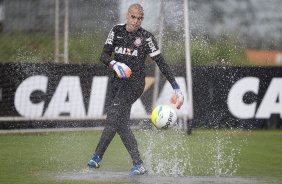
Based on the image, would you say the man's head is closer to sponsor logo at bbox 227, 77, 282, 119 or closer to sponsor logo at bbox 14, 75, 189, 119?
sponsor logo at bbox 14, 75, 189, 119

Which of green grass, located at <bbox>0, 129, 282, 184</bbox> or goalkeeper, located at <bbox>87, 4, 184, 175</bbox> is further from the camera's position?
green grass, located at <bbox>0, 129, 282, 184</bbox>

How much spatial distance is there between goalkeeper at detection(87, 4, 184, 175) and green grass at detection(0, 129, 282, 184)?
22.6 inches

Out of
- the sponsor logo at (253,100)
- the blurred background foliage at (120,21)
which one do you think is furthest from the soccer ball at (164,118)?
the sponsor logo at (253,100)

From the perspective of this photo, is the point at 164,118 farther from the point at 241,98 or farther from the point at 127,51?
the point at 241,98

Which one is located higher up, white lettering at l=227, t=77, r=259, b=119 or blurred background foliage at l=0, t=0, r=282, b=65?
blurred background foliage at l=0, t=0, r=282, b=65

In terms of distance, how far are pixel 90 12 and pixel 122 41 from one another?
25.1 feet

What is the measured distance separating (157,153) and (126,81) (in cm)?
282

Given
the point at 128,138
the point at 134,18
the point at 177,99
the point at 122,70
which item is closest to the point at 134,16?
the point at 134,18

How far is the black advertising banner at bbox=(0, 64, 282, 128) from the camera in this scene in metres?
15.6

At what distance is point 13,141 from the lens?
46.5ft

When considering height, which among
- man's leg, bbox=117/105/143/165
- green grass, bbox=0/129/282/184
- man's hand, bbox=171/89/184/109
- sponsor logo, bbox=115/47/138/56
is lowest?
green grass, bbox=0/129/282/184

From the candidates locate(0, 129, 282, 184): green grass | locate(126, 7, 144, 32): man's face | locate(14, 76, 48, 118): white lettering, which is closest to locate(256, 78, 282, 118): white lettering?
locate(0, 129, 282, 184): green grass

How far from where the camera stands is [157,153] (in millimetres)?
12766

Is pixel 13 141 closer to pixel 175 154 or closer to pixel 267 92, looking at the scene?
pixel 175 154
